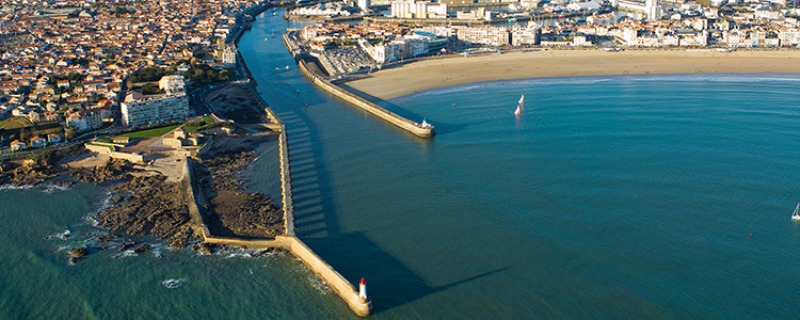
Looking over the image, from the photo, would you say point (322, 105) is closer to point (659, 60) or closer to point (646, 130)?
point (646, 130)

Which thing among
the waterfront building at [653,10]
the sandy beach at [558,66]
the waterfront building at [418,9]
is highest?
the waterfront building at [418,9]

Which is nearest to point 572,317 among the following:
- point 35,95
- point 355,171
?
point 355,171

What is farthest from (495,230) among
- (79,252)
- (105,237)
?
(79,252)

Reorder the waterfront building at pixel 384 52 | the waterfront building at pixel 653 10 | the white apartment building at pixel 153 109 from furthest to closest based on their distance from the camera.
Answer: the waterfront building at pixel 653 10
the waterfront building at pixel 384 52
the white apartment building at pixel 153 109

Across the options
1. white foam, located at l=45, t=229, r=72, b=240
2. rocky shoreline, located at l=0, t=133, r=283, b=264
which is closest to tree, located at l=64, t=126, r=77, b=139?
rocky shoreline, located at l=0, t=133, r=283, b=264

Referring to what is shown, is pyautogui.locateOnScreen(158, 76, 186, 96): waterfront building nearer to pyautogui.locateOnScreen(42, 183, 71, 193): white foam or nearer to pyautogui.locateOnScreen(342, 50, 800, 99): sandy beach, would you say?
pyautogui.locateOnScreen(342, 50, 800, 99): sandy beach

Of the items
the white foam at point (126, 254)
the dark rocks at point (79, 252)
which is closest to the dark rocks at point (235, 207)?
the white foam at point (126, 254)

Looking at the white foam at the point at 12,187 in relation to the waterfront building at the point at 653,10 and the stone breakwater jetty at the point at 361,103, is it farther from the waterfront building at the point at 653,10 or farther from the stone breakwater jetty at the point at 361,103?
the waterfront building at the point at 653,10

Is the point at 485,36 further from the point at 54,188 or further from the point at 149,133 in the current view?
the point at 54,188
